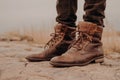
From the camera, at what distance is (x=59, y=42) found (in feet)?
9.57

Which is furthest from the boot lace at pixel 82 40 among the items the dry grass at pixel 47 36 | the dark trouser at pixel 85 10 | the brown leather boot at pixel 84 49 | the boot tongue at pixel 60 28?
the dry grass at pixel 47 36

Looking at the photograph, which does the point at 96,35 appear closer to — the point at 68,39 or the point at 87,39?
the point at 87,39

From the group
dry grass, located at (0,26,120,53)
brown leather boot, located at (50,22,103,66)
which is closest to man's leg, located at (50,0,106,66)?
brown leather boot, located at (50,22,103,66)

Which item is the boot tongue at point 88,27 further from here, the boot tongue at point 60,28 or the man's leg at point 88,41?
Result: the boot tongue at point 60,28

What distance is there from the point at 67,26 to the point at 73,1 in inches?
7.7

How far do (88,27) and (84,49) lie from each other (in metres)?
0.16

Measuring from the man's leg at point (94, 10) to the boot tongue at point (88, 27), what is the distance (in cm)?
4

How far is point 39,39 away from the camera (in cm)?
695

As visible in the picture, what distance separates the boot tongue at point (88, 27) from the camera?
2697 mm

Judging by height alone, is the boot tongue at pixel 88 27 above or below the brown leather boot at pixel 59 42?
above

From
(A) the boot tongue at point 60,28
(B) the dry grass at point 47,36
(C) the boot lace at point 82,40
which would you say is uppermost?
(A) the boot tongue at point 60,28

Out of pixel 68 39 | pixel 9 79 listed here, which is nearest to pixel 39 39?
pixel 68 39

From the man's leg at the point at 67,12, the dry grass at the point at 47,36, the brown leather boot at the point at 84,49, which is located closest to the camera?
the brown leather boot at the point at 84,49

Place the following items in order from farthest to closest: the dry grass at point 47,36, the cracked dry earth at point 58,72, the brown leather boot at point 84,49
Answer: the dry grass at point 47,36 → the brown leather boot at point 84,49 → the cracked dry earth at point 58,72
